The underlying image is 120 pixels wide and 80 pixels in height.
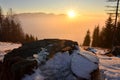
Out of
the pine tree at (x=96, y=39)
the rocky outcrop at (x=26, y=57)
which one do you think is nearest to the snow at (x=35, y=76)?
the rocky outcrop at (x=26, y=57)

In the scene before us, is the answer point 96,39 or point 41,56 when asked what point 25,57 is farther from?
point 96,39

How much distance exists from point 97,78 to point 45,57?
2927mm

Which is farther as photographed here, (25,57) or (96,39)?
(96,39)

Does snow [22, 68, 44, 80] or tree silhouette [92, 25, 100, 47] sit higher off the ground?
snow [22, 68, 44, 80]

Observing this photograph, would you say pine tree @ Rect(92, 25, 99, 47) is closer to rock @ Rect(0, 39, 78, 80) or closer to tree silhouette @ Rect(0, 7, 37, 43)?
tree silhouette @ Rect(0, 7, 37, 43)

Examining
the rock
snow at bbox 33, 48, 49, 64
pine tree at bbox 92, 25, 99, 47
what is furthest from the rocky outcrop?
pine tree at bbox 92, 25, 99, 47

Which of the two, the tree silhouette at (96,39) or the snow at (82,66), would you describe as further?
the tree silhouette at (96,39)

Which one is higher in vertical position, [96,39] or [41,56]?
[41,56]

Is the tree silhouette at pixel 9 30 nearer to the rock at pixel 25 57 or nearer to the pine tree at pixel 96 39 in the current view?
the pine tree at pixel 96 39

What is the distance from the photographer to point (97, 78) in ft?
37.1

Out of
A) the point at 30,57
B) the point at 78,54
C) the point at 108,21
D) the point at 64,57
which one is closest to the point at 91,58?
the point at 78,54

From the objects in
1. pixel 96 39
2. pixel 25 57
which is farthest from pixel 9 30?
pixel 25 57

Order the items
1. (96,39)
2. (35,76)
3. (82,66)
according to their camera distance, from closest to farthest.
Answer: (35,76)
(82,66)
(96,39)

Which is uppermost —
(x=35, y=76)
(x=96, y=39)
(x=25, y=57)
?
(x=25, y=57)
